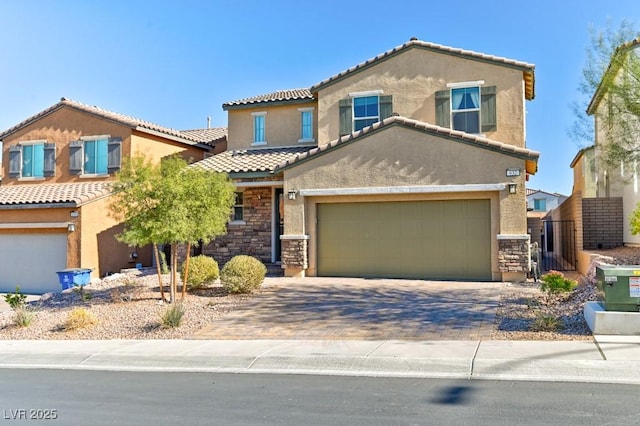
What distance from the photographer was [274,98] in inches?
901

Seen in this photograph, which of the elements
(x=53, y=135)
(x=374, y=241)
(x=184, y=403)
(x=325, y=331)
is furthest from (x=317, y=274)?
(x=53, y=135)

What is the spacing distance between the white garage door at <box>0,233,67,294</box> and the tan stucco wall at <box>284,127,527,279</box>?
8.63m

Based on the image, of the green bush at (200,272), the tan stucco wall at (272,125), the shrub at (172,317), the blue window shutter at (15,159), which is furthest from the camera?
the blue window shutter at (15,159)

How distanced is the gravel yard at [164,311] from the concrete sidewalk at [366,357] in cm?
65

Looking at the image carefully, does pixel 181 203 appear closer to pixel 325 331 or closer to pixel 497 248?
pixel 325 331

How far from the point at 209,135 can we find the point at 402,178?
14.1 metres

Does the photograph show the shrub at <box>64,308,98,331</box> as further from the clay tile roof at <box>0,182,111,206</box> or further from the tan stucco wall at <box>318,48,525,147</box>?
the tan stucco wall at <box>318,48,525,147</box>

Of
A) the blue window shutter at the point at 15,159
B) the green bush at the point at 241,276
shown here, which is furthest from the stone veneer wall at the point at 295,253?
the blue window shutter at the point at 15,159

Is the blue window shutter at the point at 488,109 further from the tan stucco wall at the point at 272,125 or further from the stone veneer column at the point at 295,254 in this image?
the stone veneer column at the point at 295,254

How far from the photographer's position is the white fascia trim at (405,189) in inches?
619

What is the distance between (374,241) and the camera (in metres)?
17.2

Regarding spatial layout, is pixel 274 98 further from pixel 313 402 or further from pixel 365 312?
pixel 313 402

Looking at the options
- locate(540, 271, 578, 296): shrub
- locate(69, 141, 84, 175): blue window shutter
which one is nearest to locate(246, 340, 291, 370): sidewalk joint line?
locate(540, 271, 578, 296): shrub

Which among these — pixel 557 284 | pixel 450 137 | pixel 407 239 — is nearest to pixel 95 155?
pixel 407 239
